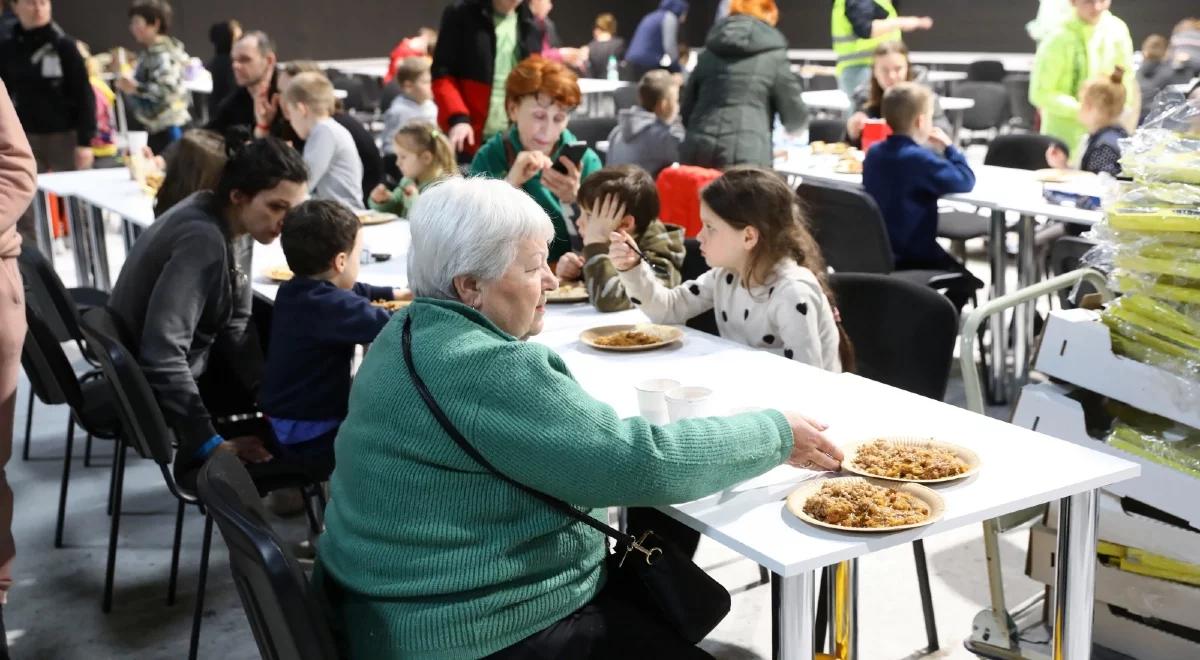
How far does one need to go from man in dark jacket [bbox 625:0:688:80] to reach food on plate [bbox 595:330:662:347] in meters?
7.74

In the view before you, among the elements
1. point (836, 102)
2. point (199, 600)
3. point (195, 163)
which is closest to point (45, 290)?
point (195, 163)

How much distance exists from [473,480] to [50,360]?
1803 millimetres

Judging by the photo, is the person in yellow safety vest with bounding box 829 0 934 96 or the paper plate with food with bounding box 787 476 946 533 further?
the person in yellow safety vest with bounding box 829 0 934 96

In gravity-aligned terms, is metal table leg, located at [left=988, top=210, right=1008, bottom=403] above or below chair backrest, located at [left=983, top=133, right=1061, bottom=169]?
below

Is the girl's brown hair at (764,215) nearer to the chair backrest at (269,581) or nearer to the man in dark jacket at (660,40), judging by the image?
the chair backrest at (269,581)

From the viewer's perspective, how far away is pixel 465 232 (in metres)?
1.65

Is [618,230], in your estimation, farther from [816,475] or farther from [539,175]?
[816,475]

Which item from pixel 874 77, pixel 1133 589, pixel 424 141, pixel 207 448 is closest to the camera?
pixel 1133 589

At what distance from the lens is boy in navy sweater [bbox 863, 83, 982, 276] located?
4133mm

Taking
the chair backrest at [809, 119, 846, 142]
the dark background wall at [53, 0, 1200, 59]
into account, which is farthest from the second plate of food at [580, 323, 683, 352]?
the dark background wall at [53, 0, 1200, 59]

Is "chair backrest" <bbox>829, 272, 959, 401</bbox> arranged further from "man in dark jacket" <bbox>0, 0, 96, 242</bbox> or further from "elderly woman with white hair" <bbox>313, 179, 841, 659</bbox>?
"man in dark jacket" <bbox>0, 0, 96, 242</bbox>

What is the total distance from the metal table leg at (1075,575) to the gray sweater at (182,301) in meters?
1.79

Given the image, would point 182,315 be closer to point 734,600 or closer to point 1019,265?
point 734,600

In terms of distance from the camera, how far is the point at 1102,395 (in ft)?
7.91
